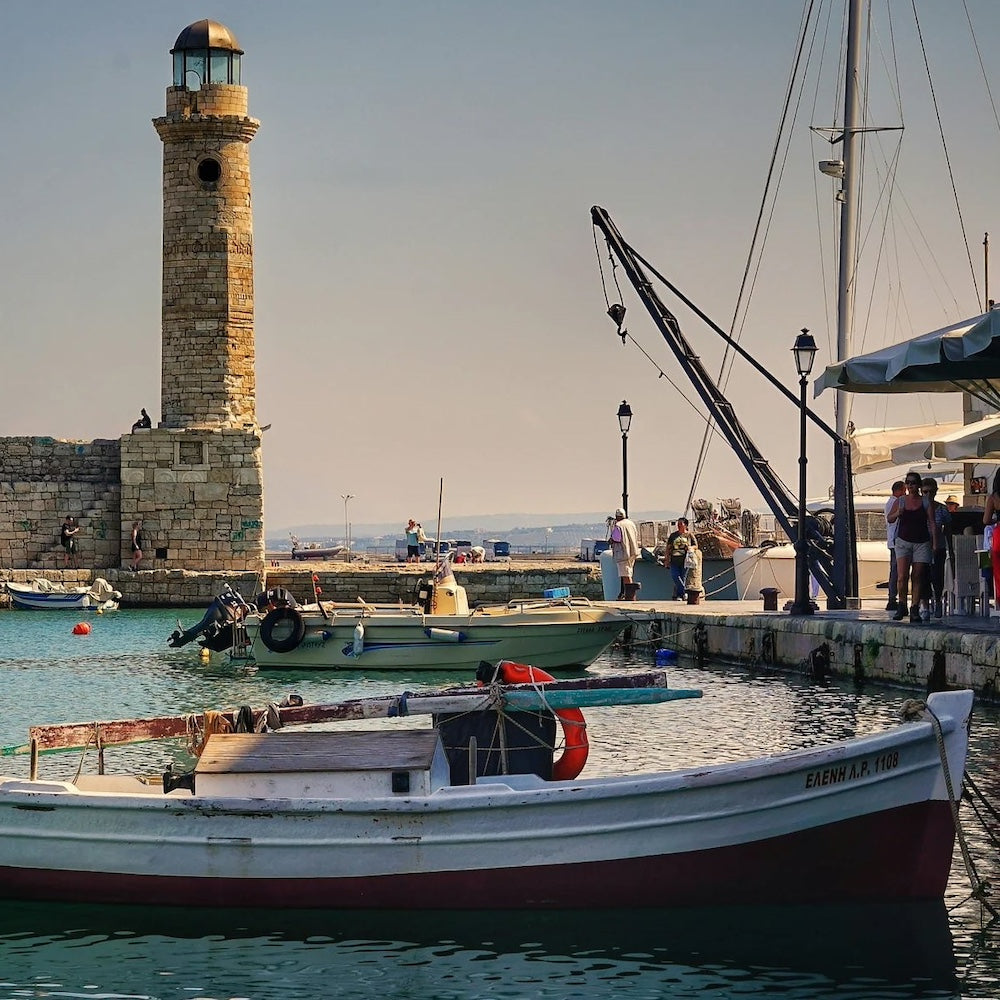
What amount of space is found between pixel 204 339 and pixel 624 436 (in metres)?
10.2

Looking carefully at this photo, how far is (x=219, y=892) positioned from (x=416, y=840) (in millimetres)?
1194

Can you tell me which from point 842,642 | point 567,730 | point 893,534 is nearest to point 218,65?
point 893,534

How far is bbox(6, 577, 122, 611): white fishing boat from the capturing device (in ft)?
118

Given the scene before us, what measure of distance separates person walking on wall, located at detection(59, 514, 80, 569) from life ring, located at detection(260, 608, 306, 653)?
16238 millimetres

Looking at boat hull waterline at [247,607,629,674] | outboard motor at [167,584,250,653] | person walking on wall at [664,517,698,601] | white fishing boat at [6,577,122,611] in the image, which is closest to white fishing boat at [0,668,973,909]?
boat hull waterline at [247,607,629,674]

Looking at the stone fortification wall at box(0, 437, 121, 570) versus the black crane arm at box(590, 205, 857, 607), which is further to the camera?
the stone fortification wall at box(0, 437, 121, 570)

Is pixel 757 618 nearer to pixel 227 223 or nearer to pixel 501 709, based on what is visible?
pixel 501 709

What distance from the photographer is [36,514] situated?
37781mm

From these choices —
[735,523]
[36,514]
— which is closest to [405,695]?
[735,523]

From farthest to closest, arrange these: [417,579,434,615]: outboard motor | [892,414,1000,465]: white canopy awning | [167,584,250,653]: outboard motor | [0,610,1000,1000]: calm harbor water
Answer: [167,584,250,653]: outboard motor
[417,579,434,615]: outboard motor
[892,414,1000,465]: white canopy awning
[0,610,1000,1000]: calm harbor water

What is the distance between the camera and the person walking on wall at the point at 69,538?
37.6 m

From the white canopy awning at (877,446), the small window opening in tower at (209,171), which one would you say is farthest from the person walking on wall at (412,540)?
the white canopy awning at (877,446)

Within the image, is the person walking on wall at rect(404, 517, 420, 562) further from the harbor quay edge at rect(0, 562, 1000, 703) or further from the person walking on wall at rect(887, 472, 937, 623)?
the person walking on wall at rect(887, 472, 937, 623)

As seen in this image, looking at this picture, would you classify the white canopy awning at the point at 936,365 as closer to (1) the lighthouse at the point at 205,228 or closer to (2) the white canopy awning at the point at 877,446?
(2) the white canopy awning at the point at 877,446
